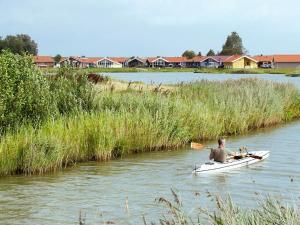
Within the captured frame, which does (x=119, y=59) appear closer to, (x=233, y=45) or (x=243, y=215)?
(x=233, y=45)

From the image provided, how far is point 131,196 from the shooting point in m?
13.0

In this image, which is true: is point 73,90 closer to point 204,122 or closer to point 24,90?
point 24,90

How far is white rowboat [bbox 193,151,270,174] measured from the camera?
51.0 ft

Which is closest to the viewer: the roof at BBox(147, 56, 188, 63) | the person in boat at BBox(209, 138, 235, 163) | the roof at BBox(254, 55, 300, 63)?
the person in boat at BBox(209, 138, 235, 163)

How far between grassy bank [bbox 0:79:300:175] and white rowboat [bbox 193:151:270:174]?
3.29 meters

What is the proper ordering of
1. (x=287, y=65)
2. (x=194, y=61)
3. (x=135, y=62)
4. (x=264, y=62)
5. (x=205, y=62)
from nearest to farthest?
(x=264, y=62)
(x=205, y=62)
(x=287, y=65)
(x=194, y=61)
(x=135, y=62)

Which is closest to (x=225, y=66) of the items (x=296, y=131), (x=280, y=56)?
(x=280, y=56)

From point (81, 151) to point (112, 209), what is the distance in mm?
5607

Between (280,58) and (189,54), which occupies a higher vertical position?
(189,54)

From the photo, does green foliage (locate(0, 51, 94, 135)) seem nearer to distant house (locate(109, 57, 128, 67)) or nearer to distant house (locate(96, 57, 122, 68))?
distant house (locate(96, 57, 122, 68))

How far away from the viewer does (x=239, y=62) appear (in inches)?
5177

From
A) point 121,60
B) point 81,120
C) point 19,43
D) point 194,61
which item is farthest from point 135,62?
point 81,120

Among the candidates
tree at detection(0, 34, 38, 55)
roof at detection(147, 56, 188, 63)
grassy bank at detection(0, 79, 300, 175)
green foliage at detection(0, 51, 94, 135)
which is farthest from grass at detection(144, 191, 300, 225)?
roof at detection(147, 56, 188, 63)

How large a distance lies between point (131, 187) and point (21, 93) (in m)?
5.26
